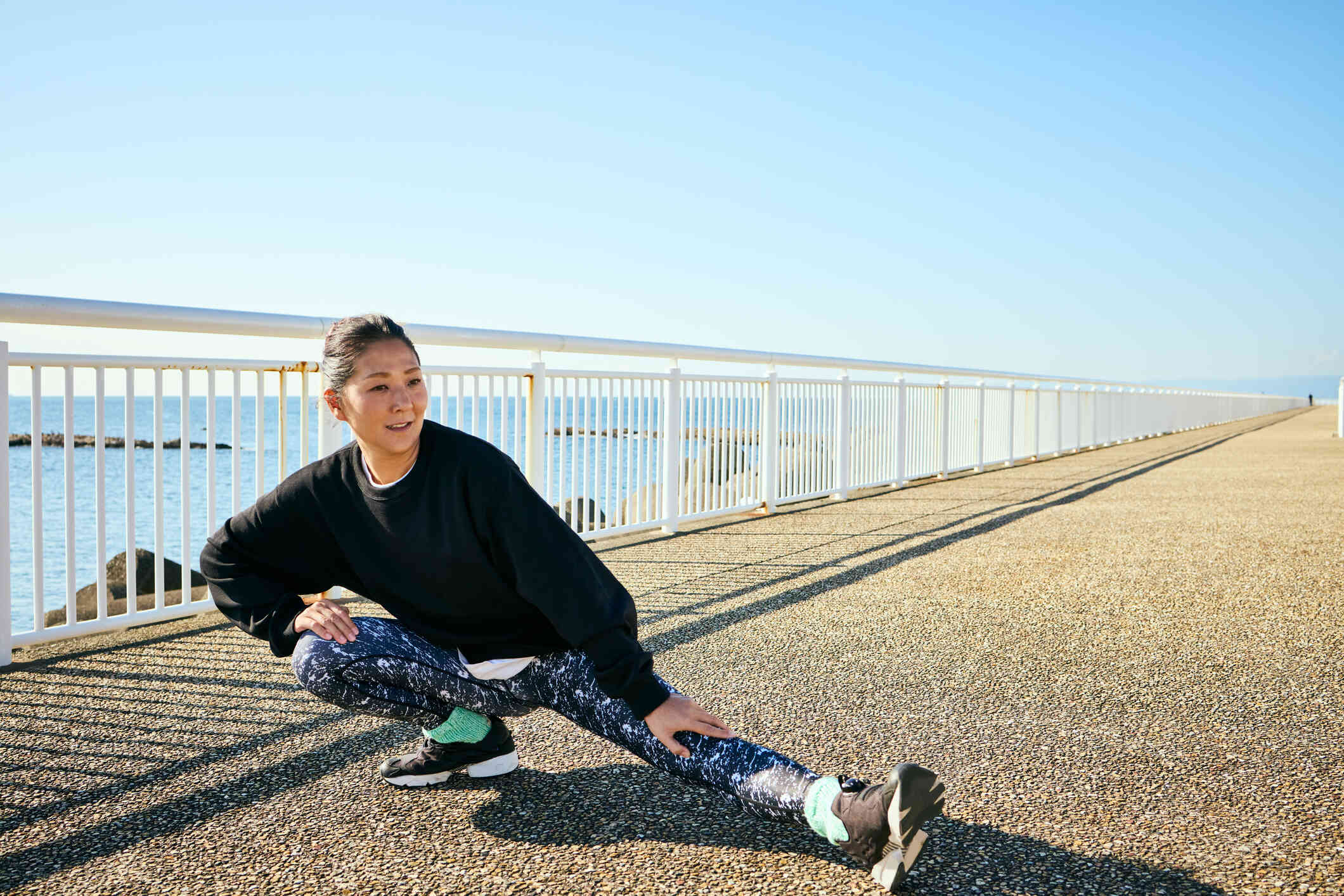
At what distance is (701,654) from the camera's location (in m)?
3.53

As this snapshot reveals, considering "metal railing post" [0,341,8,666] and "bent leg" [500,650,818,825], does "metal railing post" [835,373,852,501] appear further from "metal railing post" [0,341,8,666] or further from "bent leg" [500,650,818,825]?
"bent leg" [500,650,818,825]

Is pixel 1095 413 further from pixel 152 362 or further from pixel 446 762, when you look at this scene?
pixel 446 762

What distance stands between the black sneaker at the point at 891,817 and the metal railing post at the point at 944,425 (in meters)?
9.52

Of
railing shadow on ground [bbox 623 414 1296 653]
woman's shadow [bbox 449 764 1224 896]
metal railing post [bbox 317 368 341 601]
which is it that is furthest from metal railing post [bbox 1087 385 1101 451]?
woman's shadow [bbox 449 764 1224 896]

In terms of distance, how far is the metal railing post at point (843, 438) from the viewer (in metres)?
8.77

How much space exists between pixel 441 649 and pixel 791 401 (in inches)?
236

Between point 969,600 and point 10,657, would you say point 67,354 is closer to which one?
point 10,657

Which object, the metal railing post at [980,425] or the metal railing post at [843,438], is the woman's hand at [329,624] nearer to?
the metal railing post at [843,438]

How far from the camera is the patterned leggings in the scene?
2066 mm

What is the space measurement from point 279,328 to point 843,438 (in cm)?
600

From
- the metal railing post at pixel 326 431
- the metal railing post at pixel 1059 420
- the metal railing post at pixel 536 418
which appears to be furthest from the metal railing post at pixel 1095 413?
the metal railing post at pixel 326 431

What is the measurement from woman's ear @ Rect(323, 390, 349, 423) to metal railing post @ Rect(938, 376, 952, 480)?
940 centimetres

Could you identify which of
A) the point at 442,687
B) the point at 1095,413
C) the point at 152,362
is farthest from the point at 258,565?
the point at 1095,413

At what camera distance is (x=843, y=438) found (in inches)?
353
